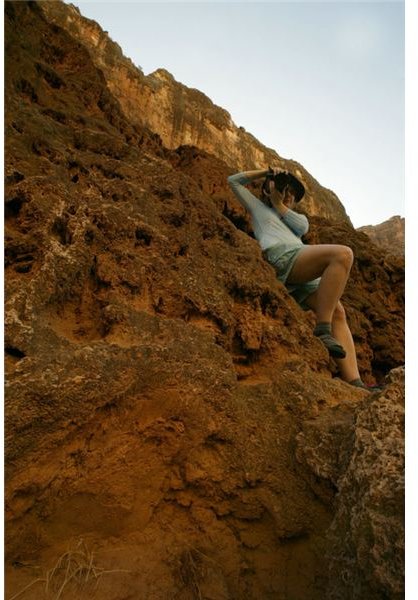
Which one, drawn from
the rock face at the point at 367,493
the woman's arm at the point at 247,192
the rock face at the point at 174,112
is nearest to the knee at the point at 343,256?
the woman's arm at the point at 247,192

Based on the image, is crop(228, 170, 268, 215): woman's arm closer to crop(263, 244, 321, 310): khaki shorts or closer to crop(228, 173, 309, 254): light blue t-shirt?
crop(228, 173, 309, 254): light blue t-shirt

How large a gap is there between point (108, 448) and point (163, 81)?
20250 millimetres

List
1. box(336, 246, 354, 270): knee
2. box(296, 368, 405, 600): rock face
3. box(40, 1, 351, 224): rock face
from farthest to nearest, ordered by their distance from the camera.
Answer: box(40, 1, 351, 224): rock face
box(336, 246, 354, 270): knee
box(296, 368, 405, 600): rock face

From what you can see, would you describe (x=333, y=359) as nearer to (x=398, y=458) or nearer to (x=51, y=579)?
(x=398, y=458)

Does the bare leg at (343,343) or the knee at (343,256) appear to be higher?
the knee at (343,256)

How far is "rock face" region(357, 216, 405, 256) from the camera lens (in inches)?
731

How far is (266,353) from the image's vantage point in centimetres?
261

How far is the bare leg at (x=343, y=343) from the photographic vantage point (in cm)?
330

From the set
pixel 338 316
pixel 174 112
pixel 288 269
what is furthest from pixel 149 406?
pixel 174 112

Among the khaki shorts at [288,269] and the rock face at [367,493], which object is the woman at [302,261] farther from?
the rock face at [367,493]

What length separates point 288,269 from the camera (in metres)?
3.40

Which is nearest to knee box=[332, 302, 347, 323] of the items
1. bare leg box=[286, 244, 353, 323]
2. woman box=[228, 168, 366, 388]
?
woman box=[228, 168, 366, 388]

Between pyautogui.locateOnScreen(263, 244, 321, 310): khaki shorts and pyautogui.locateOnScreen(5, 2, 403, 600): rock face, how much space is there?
0.31m

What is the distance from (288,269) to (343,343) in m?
0.77
